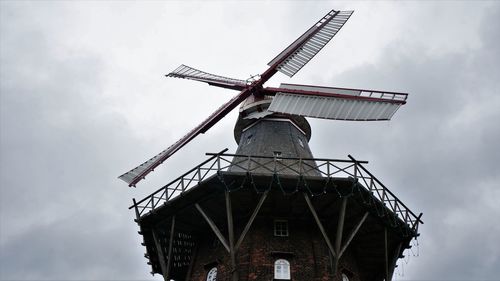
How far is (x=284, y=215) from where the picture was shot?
18.2 m

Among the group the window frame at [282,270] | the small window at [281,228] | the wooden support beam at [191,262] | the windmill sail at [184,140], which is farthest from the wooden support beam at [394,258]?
the windmill sail at [184,140]

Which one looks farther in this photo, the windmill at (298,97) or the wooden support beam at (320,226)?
the windmill at (298,97)

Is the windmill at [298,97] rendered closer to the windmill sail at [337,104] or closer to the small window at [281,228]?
the windmill sail at [337,104]

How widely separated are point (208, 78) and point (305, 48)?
5.40 meters

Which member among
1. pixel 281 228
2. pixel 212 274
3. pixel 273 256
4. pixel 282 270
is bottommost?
pixel 282 270

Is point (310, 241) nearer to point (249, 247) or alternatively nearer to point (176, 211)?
point (249, 247)

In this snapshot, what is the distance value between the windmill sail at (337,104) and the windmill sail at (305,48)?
381cm

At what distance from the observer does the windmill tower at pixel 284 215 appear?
55.1 feet

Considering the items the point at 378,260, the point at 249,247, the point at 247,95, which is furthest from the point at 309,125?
the point at 249,247

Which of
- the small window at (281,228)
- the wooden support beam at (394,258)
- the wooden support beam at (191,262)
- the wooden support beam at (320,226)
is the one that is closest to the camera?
the wooden support beam at (320,226)

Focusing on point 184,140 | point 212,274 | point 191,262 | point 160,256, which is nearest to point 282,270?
point 212,274

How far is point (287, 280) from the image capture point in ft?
54.2

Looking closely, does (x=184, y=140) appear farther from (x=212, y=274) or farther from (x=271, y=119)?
(x=212, y=274)

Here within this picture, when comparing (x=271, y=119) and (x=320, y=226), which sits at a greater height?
(x=271, y=119)
